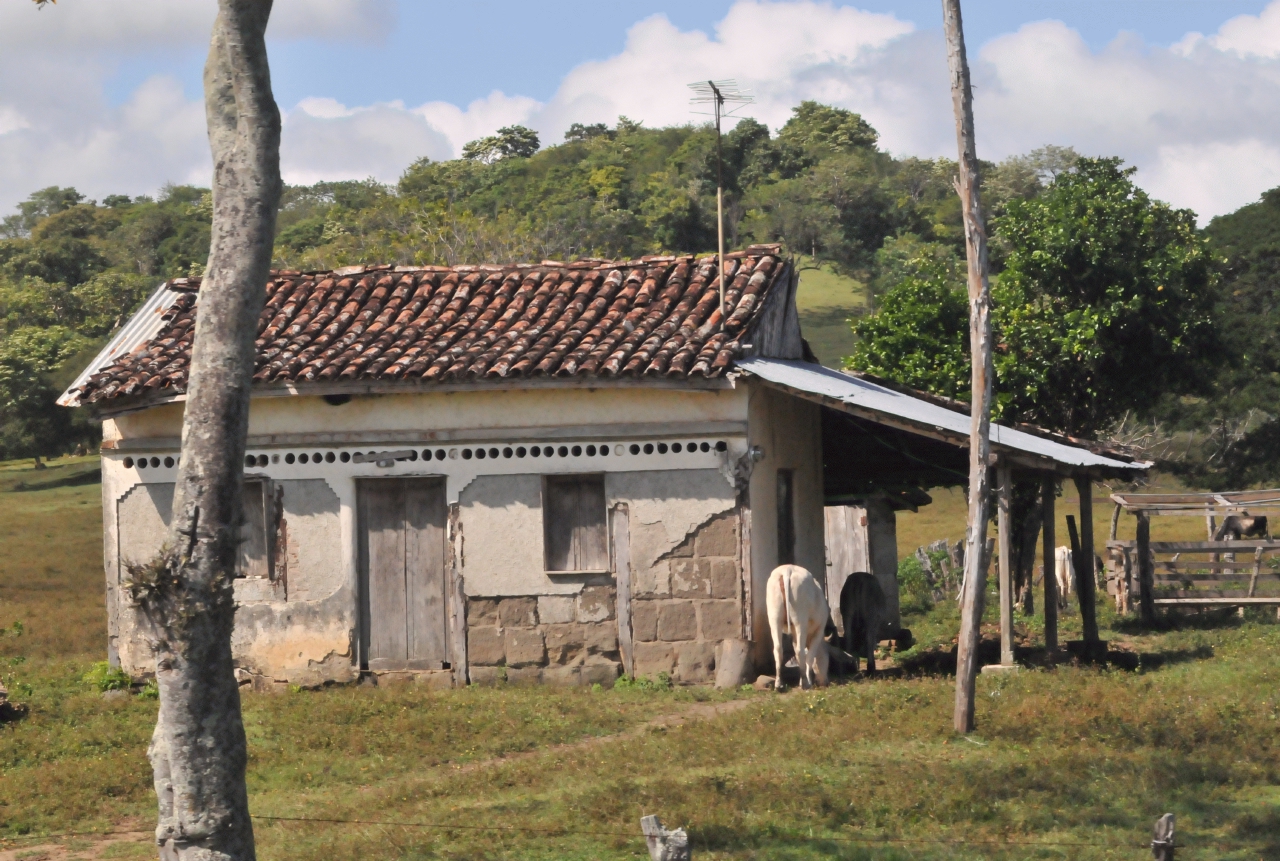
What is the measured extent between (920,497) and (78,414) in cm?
3118

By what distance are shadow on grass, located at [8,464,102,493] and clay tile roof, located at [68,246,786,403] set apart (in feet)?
91.5

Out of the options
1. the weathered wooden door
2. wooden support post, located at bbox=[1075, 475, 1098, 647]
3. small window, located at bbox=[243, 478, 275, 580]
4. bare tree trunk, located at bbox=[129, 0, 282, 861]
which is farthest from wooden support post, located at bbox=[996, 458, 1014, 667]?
bare tree trunk, located at bbox=[129, 0, 282, 861]

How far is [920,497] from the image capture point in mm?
20234

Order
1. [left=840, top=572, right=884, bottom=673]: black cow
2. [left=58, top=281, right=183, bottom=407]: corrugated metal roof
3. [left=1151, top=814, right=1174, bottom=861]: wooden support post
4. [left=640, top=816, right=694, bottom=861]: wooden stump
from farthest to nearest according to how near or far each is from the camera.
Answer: [left=58, top=281, right=183, bottom=407]: corrugated metal roof, [left=840, top=572, right=884, bottom=673]: black cow, [left=1151, top=814, right=1174, bottom=861]: wooden support post, [left=640, top=816, right=694, bottom=861]: wooden stump

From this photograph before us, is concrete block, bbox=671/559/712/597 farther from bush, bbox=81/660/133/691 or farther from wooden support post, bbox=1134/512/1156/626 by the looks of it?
wooden support post, bbox=1134/512/1156/626

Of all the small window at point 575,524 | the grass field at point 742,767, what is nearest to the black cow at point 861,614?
the grass field at point 742,767

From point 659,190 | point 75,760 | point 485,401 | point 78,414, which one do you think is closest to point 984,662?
point 485,401

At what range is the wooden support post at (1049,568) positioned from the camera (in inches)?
523

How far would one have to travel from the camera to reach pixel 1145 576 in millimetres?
17406

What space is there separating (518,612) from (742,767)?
480 cm

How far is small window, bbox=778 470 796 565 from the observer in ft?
49.1

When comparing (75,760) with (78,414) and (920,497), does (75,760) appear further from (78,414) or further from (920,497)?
(78,414)

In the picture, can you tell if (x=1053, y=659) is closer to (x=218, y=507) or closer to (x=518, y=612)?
(x=518, y=612)

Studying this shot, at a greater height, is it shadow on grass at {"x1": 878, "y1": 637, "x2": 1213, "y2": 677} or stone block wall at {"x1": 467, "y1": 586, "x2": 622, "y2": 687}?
stone block wall at {"x1": 467, "y1": 586, "x2": 622, "y2": 687}
